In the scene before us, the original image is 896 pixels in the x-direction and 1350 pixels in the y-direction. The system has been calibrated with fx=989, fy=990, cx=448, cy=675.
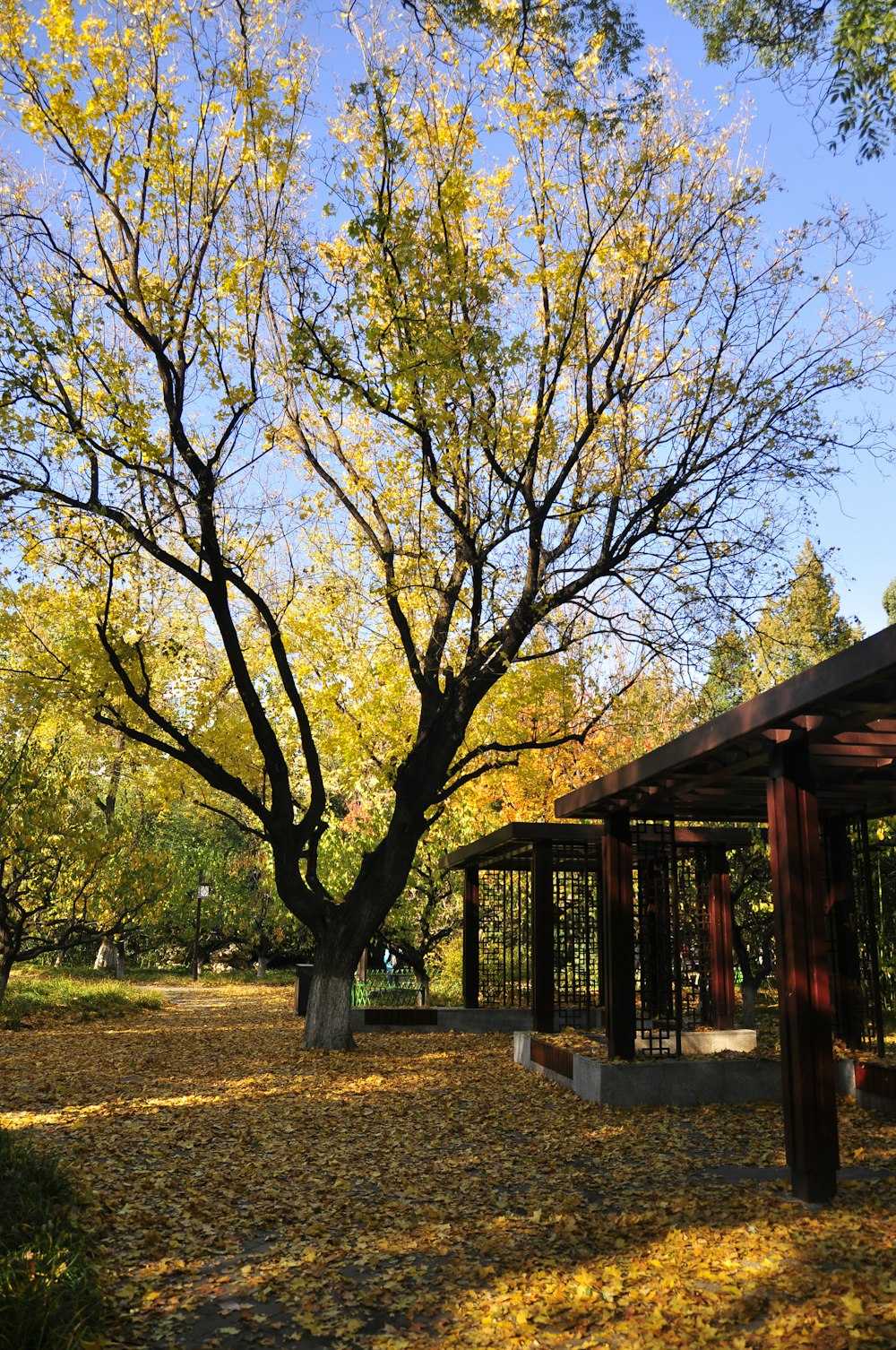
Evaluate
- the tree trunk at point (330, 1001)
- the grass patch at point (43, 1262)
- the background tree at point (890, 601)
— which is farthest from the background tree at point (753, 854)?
the background tree at point (890, 601)

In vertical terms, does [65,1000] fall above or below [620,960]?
below

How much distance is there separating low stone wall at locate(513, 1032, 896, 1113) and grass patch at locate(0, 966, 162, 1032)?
884cm

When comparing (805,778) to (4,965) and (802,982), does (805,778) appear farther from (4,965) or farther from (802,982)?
(4,965)

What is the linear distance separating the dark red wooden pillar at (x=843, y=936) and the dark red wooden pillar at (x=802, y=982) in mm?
4078

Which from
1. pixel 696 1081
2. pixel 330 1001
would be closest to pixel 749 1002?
pixel 696 1081

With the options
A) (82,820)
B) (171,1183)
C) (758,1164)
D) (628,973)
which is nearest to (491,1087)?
(628,973)

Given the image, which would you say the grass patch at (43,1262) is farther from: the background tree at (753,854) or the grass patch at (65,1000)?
the grass patch at (65,1000)

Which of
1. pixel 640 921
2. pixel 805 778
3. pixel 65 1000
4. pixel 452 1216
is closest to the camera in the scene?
pixel 452 1216

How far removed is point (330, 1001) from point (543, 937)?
2.74 m

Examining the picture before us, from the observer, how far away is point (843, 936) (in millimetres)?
9977

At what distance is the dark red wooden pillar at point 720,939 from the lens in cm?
1234

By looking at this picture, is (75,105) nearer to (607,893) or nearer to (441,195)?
(441,195)

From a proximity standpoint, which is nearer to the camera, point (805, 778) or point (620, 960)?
point (805, 778)

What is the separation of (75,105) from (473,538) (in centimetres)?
627
